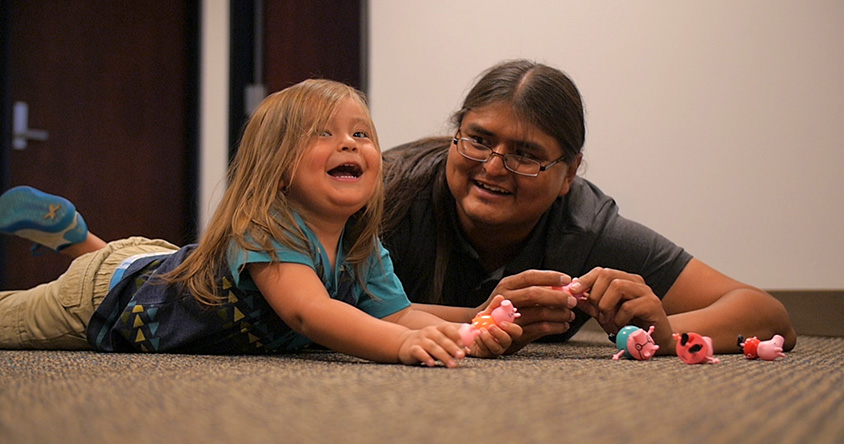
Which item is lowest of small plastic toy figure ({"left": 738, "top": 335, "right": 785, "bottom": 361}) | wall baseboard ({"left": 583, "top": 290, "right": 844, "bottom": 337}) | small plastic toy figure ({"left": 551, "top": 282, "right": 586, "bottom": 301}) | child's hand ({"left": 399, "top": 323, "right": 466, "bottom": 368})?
wall baseboard ({"left": 583, "top": 290, "right": 844, "bottom": 337})

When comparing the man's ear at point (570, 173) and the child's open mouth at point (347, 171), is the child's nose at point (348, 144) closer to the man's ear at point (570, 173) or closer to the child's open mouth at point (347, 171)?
the child's open mouth at point (347, 171)

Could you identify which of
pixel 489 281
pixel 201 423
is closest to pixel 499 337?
pixel 489 281

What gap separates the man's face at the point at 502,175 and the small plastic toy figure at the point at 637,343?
0.31 m

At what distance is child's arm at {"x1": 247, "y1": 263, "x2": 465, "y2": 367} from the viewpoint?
0.90 m

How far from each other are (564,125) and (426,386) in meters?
0.72

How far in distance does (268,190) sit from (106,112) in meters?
2.13

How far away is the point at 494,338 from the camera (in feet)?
3.24

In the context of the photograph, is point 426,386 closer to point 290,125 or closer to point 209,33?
point 290,125

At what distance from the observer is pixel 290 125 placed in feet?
3.75

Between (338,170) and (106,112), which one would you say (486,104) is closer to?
(338,170)

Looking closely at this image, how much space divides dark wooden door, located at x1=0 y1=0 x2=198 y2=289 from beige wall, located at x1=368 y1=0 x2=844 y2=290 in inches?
54.6

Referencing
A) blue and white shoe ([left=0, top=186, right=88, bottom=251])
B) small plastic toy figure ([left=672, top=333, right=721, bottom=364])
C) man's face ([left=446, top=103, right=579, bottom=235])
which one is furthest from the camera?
blue and white shoe ([left=0, top=186, right=88, bottom=251])

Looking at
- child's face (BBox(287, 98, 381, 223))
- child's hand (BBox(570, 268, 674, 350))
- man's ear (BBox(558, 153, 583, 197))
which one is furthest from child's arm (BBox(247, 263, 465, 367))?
man's ear (BBox(558, 153, 583, 197))

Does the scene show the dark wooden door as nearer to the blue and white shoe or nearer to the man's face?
the blue and white shoe
